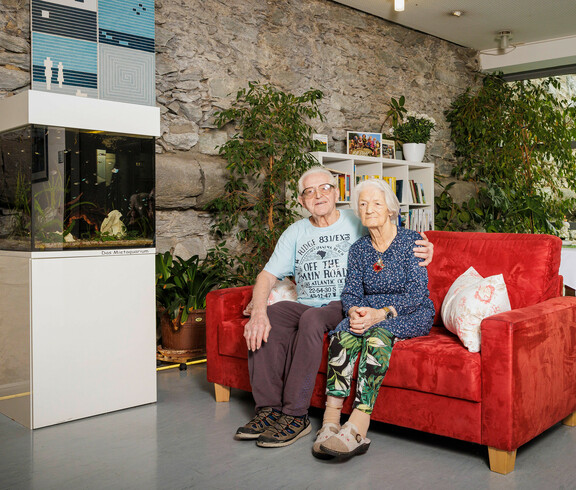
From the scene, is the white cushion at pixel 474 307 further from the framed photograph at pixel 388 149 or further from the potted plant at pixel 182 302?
the framed photograph at pixel 388 149

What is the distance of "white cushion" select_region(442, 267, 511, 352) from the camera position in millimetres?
2346

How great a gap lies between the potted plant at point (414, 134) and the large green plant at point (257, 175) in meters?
1.36

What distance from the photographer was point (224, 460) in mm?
2330

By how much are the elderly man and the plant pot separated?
112 centimetres

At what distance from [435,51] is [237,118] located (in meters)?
2.73

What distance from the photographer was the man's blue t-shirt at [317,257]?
9.26ft

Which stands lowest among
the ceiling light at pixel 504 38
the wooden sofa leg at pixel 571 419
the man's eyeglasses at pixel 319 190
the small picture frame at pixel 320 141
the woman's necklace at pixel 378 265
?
the wooden sofa leg at pixel 571 419

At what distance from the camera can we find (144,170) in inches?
118

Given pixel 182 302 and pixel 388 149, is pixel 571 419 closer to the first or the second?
pixel 182 302

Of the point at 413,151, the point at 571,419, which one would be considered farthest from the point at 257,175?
the point at 571,419

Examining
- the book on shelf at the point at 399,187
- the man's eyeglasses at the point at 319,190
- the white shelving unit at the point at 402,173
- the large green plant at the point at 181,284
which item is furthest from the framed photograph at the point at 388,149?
the man's eyeglasses at the point at 319,190

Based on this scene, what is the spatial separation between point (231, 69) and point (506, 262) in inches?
105

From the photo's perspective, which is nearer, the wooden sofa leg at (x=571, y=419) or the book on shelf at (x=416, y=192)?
the wooden sofa leg at (x=571, y=419)

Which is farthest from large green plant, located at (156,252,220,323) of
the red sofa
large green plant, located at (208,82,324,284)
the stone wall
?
the red sofa
